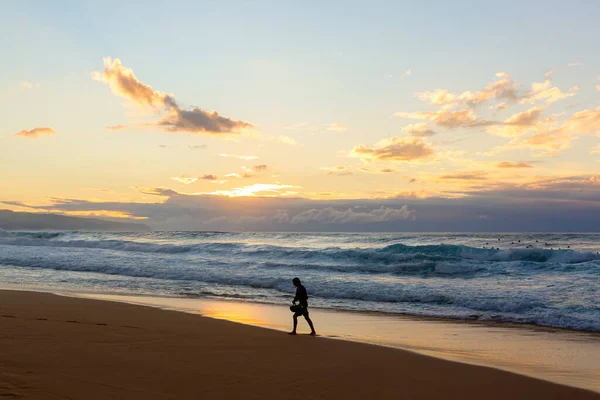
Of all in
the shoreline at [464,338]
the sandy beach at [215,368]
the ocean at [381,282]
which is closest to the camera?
the sandy beach at [215,368]

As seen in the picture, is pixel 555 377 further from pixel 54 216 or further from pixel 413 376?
pixel 54 216

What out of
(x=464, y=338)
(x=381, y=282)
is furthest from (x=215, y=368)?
(x=381, y=282)

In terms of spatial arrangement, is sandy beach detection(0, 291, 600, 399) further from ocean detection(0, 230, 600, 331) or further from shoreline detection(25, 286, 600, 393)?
ocean detection(0, 230, 600, 331)

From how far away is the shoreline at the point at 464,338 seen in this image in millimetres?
8898

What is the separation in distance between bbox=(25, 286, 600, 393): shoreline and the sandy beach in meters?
1.00

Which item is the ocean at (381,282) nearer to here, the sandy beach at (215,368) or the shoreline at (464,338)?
the shoreline at (464,338)

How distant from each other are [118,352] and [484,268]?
975 inches

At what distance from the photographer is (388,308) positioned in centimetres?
1716

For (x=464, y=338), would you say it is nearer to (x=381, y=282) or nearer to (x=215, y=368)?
(x=215, y=368)

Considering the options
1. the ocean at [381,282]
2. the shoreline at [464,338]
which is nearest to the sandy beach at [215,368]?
the shoreline at [464,338]

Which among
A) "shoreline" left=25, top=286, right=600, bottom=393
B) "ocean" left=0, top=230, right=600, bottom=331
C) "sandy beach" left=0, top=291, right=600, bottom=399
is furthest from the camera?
"ocean" left=0, top=230, right=600, bottom=331

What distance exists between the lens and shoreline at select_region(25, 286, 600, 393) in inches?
350

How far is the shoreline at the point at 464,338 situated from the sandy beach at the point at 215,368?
1.00 m

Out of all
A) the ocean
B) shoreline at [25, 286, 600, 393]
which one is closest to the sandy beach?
shoreline at [25, 286, 600, 393]
